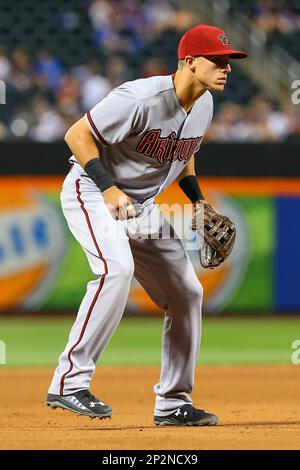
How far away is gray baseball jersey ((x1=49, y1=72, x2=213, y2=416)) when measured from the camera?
4551mm

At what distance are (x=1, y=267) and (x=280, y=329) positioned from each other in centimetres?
294

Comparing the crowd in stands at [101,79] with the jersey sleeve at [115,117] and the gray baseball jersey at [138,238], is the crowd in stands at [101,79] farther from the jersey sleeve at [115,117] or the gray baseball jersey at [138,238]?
the jersey sleeve at [115,117]

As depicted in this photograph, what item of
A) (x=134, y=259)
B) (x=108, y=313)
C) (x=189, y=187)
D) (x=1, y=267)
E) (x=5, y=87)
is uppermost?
(x=5, y=87)

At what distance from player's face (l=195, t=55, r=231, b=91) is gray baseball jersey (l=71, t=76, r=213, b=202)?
18cm

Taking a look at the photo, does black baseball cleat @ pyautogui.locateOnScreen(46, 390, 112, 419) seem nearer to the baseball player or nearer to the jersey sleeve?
the baseball player

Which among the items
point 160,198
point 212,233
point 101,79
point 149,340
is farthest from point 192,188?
point 101,79

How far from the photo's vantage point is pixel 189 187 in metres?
5.15

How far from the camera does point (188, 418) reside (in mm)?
4895

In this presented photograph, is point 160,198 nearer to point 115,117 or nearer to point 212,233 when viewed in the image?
point 212,233

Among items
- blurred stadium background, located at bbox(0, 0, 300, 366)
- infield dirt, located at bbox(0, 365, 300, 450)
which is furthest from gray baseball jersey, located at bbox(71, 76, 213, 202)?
blurred stadium background, located at bbox(0, 0, 300, 366)

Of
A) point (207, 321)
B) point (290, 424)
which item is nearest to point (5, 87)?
point (207, 321)

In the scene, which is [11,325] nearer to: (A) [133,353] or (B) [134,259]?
(A) [133,353]

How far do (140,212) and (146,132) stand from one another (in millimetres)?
416

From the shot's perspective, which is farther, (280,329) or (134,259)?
(280,329)
